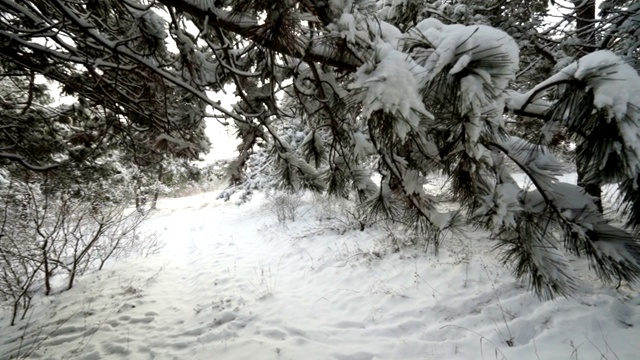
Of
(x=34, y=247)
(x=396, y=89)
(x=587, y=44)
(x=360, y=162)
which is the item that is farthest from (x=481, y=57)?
(x=34, y=247)

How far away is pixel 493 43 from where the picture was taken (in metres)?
0.76

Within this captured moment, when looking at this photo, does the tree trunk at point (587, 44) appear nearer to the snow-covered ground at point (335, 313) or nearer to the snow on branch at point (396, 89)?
the snow on branch at point (396, 89)

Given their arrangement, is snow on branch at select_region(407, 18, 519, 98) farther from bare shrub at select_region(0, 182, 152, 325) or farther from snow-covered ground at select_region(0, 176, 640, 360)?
bare shrub at select_region(0, 182, 152, 325)

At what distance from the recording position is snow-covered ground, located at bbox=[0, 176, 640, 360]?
8.57 ft

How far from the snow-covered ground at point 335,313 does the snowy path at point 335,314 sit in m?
0.01

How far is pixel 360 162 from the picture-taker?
223cm

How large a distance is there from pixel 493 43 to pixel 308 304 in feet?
12.5

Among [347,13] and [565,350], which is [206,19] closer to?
[347,13]

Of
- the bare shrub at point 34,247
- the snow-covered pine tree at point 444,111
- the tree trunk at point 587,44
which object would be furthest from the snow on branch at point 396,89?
the bare shrub at point 34,247

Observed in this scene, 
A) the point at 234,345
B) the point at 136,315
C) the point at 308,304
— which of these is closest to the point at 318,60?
the point at 234,345

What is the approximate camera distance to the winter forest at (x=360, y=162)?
901 millimetres

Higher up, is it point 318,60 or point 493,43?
point 318,60

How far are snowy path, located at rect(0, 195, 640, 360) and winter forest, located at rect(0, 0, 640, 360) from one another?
1.0 inches

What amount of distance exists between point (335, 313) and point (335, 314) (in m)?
0.02
